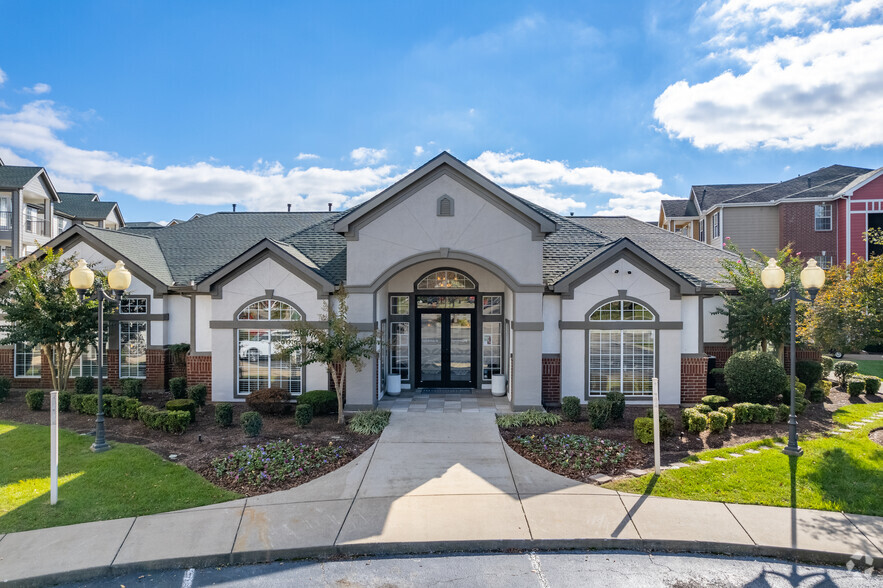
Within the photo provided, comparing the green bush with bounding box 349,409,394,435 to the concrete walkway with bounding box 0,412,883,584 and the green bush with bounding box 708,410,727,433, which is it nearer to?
the concrete walkway with bounding box 0,412,883,584

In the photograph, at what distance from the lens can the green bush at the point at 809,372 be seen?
15.1 meters

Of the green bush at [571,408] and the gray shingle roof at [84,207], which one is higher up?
the gray shingle roof at [84,207]

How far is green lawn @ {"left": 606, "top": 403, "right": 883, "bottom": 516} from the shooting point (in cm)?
803

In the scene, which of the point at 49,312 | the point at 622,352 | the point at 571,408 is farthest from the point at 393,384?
the point at 49,312

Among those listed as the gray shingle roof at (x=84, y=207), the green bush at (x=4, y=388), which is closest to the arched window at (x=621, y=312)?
the green bush at (x=4, y=388)

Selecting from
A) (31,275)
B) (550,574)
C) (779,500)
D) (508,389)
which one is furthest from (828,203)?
(31,275)

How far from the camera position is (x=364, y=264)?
1372 centimetres

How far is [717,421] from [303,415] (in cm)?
973

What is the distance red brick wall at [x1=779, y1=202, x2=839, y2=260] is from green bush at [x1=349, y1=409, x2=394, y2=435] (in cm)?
2928

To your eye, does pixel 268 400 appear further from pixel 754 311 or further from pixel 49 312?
pixel 754 311

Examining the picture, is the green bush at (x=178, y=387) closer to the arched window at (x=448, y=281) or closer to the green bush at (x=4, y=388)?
the green bush at (x=4, y=388)

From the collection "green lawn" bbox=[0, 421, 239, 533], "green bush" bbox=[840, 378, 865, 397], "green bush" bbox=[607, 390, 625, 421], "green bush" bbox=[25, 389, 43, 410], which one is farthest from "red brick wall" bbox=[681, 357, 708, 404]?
"green bush" bbox=[25, 389, 43, 410]

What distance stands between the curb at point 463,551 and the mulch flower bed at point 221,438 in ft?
6.70

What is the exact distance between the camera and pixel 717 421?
37.1ft
